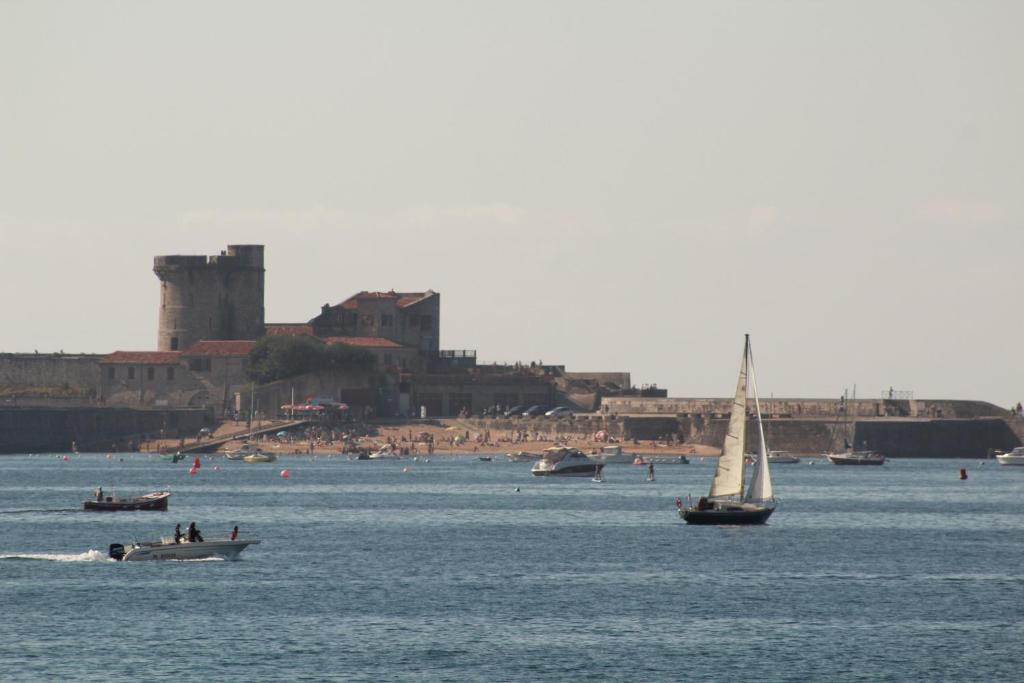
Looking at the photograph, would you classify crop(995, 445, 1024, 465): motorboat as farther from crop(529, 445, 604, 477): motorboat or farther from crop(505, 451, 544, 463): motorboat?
crop(529, 445, 604, 477): motorboat

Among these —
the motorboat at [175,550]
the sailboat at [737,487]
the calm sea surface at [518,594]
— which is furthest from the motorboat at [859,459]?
the motorboat at [175,550]

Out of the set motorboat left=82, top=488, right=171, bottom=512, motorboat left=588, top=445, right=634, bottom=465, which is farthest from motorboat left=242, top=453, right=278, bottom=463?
motorboat left=82, top=488, right=171, bottom=512

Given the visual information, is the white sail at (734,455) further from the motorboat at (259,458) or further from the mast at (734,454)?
the motorboat at (259,458)

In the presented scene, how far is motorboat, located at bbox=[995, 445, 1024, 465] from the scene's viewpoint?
625 ft

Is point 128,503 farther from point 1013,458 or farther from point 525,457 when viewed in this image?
point 1013,458

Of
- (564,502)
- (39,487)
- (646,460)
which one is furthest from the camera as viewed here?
(646,460)

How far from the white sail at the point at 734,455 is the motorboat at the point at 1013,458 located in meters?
95.6

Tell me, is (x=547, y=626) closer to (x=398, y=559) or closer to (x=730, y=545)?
(x=398, y=559)

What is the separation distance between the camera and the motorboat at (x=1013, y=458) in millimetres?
190625

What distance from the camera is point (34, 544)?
94375 mm

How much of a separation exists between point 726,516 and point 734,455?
12.0ft

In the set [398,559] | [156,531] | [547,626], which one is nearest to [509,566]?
[398,559]

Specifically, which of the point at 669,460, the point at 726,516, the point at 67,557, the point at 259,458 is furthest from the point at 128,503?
the point at 669,460

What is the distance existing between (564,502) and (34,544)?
45.2m
